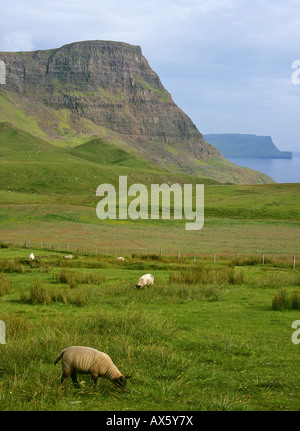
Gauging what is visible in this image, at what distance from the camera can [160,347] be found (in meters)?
12.3

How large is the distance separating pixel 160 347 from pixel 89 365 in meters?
3.22

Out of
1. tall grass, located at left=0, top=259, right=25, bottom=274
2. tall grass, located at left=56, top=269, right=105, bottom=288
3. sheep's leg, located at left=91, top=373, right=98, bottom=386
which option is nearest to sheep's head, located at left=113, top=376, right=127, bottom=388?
sheep's leg, located at left=91, top=373, right=98, bottom=386

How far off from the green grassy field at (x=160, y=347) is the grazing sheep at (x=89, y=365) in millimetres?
307

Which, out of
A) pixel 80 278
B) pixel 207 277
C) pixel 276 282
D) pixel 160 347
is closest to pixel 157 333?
pixel 160 347

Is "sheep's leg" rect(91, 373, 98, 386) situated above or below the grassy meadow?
above

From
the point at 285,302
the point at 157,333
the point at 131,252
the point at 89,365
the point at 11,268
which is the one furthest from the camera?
the point at 131,252

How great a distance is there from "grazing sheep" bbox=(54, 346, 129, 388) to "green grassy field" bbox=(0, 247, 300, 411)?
1.01 ft

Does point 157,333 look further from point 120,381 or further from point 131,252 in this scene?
point 131,252

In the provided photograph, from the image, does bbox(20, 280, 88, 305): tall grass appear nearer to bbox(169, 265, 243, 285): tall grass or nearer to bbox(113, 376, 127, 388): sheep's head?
bbox(169, 265, 243, 285): tall grass

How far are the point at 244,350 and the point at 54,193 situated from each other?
584 feet

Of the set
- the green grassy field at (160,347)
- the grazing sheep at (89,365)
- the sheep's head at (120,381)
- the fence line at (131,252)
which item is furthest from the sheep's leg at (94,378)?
the fence line at (131,252)

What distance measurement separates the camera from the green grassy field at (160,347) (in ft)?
30.5

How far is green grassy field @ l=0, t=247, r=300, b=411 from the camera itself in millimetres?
9289
